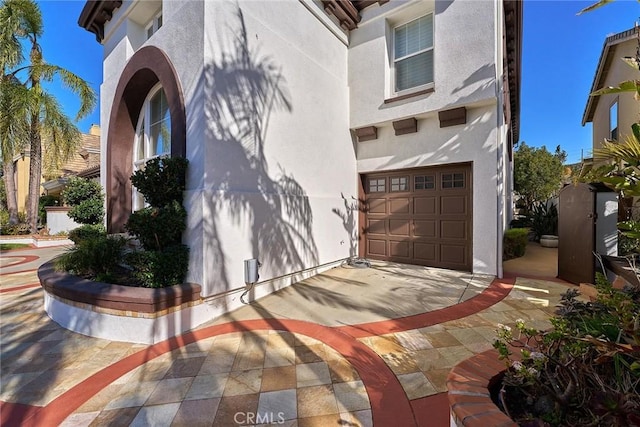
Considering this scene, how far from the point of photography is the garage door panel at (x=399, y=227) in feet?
23.4

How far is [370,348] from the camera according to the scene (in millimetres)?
3121

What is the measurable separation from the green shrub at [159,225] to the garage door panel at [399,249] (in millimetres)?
5216

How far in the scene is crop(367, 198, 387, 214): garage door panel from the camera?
7.55 meters

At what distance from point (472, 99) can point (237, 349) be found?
252 inches

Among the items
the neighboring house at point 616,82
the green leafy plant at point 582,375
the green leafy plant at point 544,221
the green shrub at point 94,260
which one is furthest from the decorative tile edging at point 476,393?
the green leafy plant at point 544,221

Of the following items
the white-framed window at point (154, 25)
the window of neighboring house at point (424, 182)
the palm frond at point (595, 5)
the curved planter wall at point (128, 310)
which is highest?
the white-framed window at point (154, 25)

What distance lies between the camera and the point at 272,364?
288 centimetres

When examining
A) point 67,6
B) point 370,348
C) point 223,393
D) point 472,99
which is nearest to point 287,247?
point 370,348

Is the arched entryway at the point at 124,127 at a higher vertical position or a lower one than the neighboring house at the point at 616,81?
lower

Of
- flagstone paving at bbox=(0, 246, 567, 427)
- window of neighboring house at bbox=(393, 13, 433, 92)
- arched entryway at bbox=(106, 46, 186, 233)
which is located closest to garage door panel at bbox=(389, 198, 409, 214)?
flagstone paving at bbox=(0, 246, 567, 427)

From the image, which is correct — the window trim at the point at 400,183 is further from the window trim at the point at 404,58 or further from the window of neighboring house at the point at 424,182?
the window trim at the point at 404,58

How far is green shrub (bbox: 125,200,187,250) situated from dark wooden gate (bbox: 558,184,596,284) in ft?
22.5

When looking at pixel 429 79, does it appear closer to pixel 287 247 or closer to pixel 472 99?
pixel 472 99

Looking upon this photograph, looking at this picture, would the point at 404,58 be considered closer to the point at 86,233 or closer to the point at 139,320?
the point at 139,320
